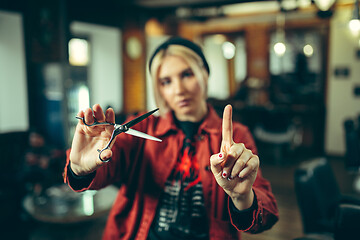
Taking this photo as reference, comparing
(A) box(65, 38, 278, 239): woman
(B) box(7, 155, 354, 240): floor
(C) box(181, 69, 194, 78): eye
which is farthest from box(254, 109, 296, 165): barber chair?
(C) box(181, 69, 194, 78): eye

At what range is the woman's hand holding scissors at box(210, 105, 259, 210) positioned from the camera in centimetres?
80

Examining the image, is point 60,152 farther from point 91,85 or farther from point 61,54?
point 91,85

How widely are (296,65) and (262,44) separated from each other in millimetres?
962

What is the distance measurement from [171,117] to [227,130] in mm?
428

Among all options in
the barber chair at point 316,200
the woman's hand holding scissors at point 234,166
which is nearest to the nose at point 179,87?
the woman's hand holding scissors at point 234,166

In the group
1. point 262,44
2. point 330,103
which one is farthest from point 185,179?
point 262,44

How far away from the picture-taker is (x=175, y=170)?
3.84 ft

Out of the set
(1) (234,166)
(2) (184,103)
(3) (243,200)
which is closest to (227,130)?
(1) (234,166)

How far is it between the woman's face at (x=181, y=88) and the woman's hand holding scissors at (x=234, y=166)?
31 centimetres

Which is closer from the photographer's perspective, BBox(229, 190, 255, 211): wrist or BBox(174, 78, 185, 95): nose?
BBox(229, 190, 255, 211): wrist

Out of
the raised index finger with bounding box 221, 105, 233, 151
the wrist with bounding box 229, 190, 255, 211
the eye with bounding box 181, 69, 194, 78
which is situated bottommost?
the wrist with bounding box 229, 190, 255, 211

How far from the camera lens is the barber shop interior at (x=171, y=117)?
3.63ft

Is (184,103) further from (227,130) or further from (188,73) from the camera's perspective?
(227,130)

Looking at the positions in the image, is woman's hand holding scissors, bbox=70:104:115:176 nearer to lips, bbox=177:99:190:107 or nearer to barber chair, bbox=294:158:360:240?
lips, bbox=177:99:190:107
